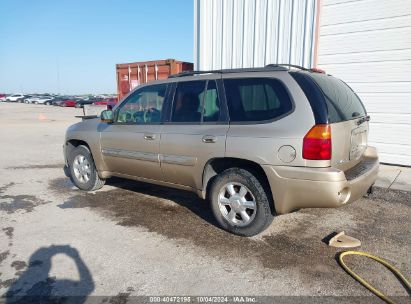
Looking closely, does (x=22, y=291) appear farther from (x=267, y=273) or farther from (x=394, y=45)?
(x=394, y=45)

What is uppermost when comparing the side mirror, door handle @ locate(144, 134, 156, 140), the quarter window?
the quarter window

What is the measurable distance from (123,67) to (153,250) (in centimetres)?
1005

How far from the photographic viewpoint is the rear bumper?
10.7ft

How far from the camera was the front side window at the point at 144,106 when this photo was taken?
15.0ft

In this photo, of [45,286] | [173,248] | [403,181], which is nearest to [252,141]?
[173,248]

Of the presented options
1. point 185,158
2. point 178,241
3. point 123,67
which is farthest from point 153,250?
point 123,67

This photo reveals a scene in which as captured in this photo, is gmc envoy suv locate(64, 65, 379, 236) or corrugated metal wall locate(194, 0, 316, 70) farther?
corrugated metal wall locate(194, 0, 316, 70)

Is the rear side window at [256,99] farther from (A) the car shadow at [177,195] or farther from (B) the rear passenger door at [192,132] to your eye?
(A) the car shadow at [177,195]

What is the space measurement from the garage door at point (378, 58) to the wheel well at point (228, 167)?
5.07 m

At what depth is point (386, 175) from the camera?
6.78m

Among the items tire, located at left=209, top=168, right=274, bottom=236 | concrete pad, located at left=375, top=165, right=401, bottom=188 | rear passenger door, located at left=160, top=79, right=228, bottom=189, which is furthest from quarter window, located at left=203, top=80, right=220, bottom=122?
concrete pad, located at left=375, top=165, right=401, bottom=188

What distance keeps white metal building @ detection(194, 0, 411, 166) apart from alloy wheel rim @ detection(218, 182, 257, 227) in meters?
5.13

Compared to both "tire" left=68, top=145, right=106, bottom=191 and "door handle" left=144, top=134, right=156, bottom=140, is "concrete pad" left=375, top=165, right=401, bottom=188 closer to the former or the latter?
"door handle" left=144, top=134, right=156, bottom=140

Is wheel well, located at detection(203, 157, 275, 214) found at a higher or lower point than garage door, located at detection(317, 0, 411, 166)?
lower
